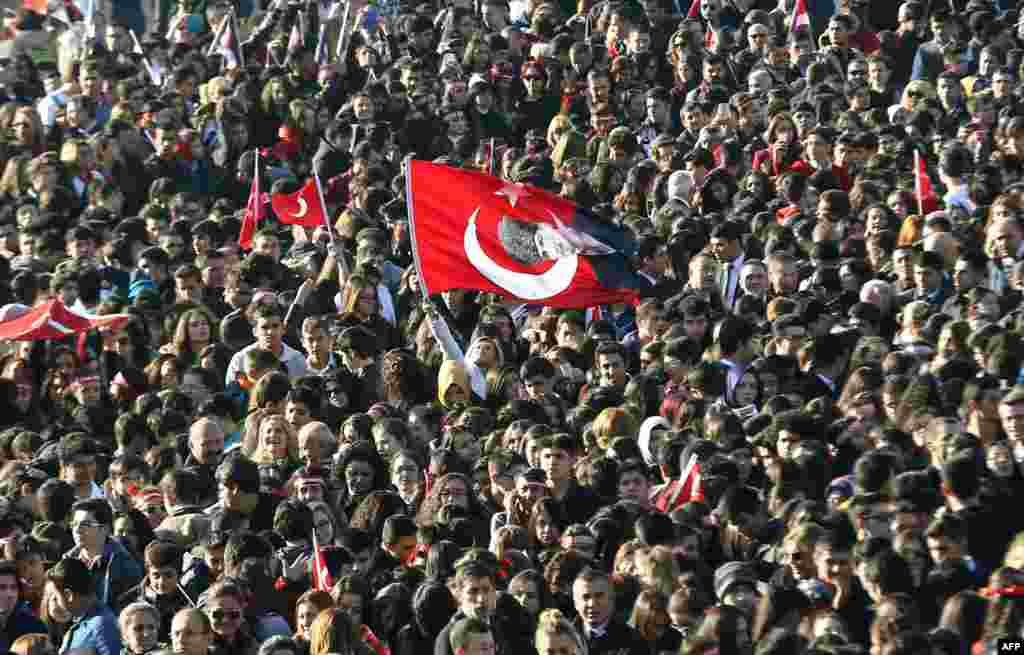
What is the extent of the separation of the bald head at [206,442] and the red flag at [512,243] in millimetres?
1661

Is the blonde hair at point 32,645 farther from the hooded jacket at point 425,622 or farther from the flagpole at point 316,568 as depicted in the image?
the hooded jacket at point 425,622

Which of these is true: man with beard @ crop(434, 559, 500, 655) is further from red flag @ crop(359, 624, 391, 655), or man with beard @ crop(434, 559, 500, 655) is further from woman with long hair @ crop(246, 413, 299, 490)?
woman with long hair @ crop(246, 413, 299, 490)

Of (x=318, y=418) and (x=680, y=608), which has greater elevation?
(x=680, y=608)

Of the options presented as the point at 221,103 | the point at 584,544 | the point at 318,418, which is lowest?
the point at 221,103

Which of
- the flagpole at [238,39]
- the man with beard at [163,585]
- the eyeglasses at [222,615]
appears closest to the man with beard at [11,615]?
the man with beard at [163,585]

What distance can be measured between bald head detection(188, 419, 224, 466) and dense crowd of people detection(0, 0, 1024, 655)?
2 cm

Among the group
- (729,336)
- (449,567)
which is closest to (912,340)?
(729,336)

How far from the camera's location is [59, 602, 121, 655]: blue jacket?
587 inches

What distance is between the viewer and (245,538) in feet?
50.5

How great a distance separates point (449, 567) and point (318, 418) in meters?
3.09

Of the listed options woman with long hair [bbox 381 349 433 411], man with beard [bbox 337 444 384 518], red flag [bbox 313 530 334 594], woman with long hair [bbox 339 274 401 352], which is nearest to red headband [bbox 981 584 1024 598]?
red flag [bbox 313 530 334 594]

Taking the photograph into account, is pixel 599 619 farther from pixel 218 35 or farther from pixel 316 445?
pixel 218 35

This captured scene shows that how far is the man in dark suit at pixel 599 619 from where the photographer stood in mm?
13945

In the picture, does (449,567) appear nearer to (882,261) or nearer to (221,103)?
(882,261)
